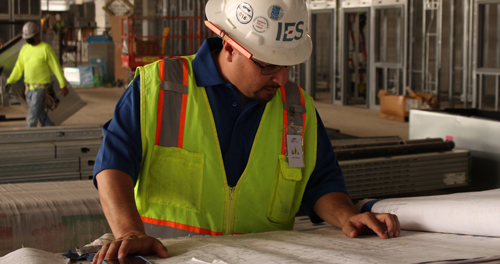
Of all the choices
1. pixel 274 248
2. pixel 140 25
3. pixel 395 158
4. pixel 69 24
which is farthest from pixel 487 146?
pixel 69 24

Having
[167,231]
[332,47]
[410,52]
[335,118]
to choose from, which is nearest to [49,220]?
[167,231]

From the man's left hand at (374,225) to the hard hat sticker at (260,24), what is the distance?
0.77m

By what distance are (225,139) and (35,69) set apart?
7.48 metres

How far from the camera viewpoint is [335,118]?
11656 millimetres

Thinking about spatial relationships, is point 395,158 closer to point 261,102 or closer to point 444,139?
point 444,139

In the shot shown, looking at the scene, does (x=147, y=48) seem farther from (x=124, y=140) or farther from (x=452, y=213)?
(x=452, y=213)

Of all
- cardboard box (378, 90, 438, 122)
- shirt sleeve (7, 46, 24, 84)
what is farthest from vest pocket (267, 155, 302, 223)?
cardboard box (378, 90, 438, 122)

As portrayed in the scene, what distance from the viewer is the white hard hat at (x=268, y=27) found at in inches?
77.8

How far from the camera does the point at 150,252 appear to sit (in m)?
1.66

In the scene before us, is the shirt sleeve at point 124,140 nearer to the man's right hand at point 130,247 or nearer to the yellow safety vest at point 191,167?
the yellow safety vest at point 191,167

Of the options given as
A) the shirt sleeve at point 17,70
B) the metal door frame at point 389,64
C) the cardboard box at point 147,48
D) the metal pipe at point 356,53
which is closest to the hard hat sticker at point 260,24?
the shirt sleeve at point 17,70

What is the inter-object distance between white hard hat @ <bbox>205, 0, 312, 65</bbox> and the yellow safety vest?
0.24 meters

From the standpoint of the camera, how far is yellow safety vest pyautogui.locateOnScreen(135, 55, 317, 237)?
6.61ft

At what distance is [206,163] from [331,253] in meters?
0.61
